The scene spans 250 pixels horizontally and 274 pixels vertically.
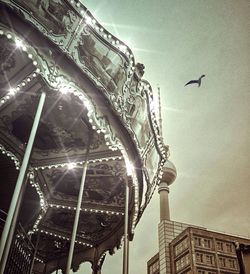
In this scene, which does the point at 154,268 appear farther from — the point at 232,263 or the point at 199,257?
the point at 232,263

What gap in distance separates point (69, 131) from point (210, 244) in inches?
1930

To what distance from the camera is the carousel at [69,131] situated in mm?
5621

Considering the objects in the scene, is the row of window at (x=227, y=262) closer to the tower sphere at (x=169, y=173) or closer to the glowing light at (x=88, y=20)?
the tower sphere at (x=169, y=173)

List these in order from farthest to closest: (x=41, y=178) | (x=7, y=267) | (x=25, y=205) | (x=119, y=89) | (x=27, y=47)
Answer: (x=25, y=205), (x=41, y=178), (x=7, y=267), (x=119, y=89), (x=27, y=47)

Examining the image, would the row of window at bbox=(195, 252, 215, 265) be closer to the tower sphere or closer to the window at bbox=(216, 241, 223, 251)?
the window at bbox=(216, 241, 223, 251)

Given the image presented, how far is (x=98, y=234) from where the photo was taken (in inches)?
450

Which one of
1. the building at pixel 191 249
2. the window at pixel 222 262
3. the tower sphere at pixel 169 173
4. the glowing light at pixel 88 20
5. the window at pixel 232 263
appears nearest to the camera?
the glowing light at pixel 88 20

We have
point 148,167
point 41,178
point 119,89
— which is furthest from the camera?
point 41,178

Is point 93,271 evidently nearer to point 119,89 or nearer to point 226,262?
point 119,89

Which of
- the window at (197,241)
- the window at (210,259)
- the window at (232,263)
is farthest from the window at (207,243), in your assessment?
the window at (232,263)

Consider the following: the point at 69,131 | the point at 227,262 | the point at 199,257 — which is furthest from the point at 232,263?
the point at 69,131

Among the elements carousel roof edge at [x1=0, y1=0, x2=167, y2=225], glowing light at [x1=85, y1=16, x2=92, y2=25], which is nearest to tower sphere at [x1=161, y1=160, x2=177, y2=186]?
carousel roof edge at [x1=0, y1=0, x2=167, y2=225]

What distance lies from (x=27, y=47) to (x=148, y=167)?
458 cm

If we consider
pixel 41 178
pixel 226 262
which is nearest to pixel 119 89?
pixel 41 178
